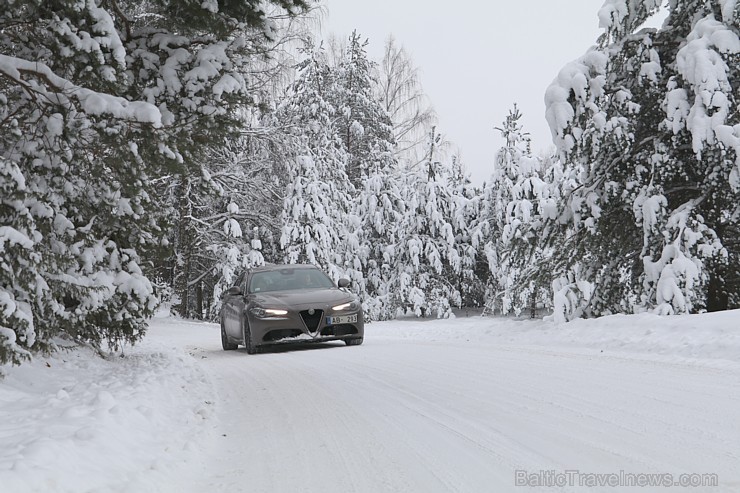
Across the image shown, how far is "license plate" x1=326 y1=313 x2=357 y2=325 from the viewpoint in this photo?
489 inches

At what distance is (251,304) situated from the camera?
12.6m

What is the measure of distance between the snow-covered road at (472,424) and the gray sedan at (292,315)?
3.20 metres

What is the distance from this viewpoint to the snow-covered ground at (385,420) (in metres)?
3.90

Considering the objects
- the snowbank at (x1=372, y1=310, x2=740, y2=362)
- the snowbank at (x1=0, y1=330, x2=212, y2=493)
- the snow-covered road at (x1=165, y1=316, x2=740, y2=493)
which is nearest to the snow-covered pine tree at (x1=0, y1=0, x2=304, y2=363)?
the snowbank at (x1=0, y1=330, x2=212, y2=493)

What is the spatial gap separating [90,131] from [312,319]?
20.6 feet

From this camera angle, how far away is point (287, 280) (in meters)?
13.9

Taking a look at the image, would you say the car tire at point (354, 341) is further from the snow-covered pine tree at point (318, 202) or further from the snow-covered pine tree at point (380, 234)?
the snow-covered pine tree at point (380, 234)

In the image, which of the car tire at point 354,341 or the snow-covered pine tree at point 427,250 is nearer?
the car tire at point 354,341

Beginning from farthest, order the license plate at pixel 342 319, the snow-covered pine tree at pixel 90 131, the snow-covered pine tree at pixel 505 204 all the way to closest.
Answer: the snow-covered pine tree at pixel 505 204
the license plate at pixel 342 319
the snow-covered pine tree at pixel 90 131

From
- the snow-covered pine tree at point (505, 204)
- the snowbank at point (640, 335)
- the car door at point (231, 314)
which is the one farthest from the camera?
the snow-covered pine tree at point (505, 204)

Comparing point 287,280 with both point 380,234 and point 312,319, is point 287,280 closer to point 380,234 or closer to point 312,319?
point 312,319

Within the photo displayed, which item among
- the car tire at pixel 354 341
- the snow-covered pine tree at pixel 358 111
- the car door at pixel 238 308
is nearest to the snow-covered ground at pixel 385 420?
the car tire at pixel 354 341

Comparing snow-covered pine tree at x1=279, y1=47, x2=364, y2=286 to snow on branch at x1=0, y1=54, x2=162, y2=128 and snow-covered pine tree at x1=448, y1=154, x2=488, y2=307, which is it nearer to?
snow-covered pine tree at x1=448, y1=154, x2=488, y2=307

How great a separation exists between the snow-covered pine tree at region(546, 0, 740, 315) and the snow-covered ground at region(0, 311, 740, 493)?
2.45 meters
